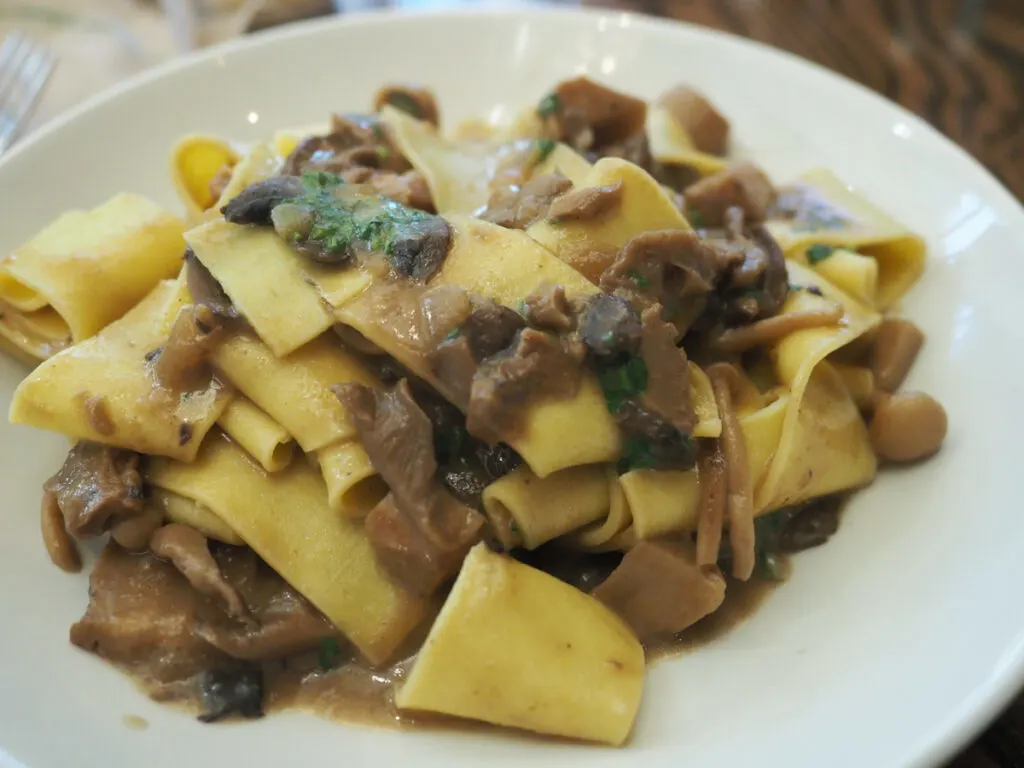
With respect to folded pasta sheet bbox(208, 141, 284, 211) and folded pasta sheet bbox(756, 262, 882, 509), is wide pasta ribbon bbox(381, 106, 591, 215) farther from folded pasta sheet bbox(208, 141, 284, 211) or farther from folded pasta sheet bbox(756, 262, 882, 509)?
folded pasta sheet bbox(756, 262, 882, 509)

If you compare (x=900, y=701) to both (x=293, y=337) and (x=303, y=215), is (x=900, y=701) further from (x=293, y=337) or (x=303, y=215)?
(x=303, y=215)

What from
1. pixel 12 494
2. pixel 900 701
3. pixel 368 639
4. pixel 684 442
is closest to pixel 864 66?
pixel 684 442

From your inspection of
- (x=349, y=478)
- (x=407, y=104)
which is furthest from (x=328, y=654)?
(x=407, y=104)

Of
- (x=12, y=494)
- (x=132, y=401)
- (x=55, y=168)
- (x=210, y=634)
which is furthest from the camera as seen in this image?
(x=55, y=168)

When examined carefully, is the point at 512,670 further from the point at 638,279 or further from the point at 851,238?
the point at 851,238

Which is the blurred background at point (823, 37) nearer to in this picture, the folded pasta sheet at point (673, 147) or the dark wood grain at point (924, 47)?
the dark wood grain at point (924, 47)

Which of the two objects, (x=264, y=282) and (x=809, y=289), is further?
(x=809, y=289)
